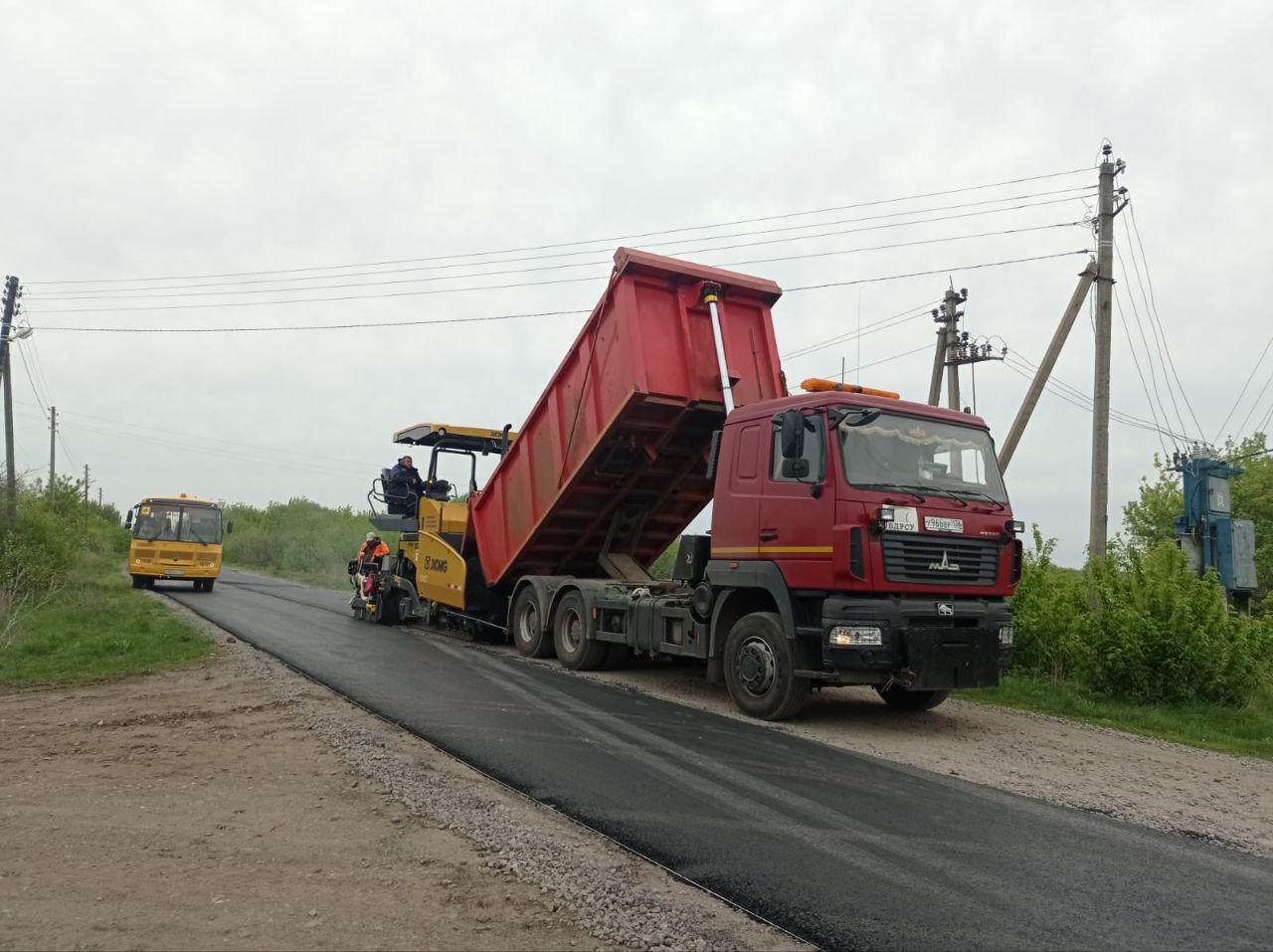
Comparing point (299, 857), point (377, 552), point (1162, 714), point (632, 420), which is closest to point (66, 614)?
point (377, 552)

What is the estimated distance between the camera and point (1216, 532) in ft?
54.1

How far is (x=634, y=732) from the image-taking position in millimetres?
7184

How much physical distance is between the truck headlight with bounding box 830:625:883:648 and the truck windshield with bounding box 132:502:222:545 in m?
20.4

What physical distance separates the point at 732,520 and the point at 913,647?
1969 mm

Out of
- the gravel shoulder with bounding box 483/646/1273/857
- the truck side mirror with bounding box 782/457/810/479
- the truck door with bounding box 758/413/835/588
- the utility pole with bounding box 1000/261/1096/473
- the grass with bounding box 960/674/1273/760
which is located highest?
the utility pole with bounding box 1000/261/1096/473

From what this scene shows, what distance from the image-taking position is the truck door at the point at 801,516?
7.40m

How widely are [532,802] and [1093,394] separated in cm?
1284

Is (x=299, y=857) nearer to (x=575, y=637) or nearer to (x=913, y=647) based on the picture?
(x=913, y=647)

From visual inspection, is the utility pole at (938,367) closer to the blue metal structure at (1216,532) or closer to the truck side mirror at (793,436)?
the blue metal structure at (1216,532)

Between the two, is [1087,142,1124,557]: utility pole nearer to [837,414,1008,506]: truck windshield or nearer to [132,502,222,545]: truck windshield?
[837,414,1008,506]: truck windshield

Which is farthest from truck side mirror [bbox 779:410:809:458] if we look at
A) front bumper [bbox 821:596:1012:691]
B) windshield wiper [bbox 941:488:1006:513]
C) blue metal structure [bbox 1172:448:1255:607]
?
blue metal structure [bbox 1172:448:1255:607]

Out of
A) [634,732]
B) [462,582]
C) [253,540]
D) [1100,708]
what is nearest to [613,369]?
[634,732]

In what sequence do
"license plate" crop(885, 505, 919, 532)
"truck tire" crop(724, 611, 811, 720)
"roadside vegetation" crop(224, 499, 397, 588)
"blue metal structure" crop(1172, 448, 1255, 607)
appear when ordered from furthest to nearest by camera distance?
"roadside vegetation" crop(224, 499, 397, 588), "blue metal structure" crop(1172, 448, 1255, 607), "truck tire" crop(724, 611, 811, 720), "license plate" crop(885, 505, 919, 532)

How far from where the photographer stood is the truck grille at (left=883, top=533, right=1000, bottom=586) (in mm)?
7316
